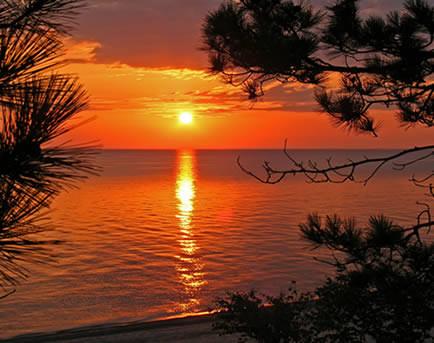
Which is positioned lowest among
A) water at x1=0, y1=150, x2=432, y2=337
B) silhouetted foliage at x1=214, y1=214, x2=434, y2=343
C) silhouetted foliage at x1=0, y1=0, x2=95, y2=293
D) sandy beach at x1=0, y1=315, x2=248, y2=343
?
water at x1=0, y1=150, x2=432, y2=337

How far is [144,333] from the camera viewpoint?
33.2 ft

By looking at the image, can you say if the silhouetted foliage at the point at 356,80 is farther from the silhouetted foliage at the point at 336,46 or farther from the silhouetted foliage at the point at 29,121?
the silhouetted foliage at the point at 29,121

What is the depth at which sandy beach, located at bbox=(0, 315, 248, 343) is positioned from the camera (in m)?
9.47

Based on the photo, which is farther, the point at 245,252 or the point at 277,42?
the point at 245,252

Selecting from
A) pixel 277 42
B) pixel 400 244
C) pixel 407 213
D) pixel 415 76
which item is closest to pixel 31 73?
pixel 277 42

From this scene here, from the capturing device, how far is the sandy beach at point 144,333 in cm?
947

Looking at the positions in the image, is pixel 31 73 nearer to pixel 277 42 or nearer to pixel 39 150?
pixel 39 150

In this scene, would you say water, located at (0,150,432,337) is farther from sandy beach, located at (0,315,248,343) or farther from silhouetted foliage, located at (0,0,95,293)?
silhouetted foliage, located at (0,0,95,293)

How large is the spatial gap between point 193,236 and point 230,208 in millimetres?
11122

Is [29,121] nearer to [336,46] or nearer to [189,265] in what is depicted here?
[336,46]

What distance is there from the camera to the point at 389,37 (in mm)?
5109

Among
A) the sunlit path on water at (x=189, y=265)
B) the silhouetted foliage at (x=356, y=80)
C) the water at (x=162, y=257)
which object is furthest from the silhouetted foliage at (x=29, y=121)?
the sunlit path on water at (x=189, y=265)

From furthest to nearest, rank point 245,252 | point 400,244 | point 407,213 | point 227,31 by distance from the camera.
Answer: point 407,213 → point 245,252 → point 227,31 → point 400,244

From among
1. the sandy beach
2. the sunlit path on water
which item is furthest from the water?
the sandy beach
